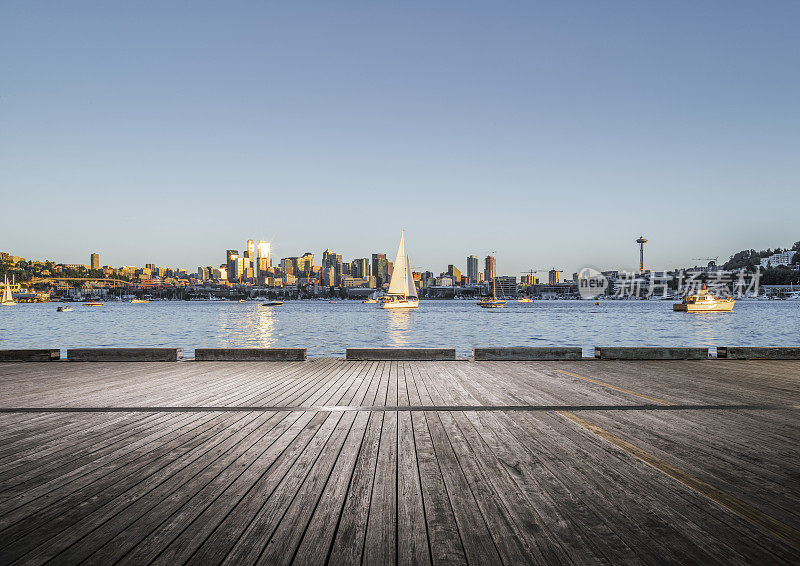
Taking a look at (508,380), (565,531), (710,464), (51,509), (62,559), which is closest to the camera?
(62,559)

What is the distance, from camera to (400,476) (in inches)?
166

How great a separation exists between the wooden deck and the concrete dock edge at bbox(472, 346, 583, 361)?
4.21m

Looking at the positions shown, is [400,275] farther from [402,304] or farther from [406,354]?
[406,354]

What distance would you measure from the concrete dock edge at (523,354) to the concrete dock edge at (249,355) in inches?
200

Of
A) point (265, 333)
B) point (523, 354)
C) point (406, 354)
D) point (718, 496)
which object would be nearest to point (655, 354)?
point (523, 354)

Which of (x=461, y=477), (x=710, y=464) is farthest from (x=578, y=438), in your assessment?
(x=461, y=477)

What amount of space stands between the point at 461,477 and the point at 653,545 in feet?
5.30

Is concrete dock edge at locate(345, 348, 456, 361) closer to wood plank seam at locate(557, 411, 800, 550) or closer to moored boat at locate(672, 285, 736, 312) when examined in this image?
wood plank seam at locate(557, 411, 800, 550)

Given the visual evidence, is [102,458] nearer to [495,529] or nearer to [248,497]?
[248,497]

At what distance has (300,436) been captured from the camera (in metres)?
5.50

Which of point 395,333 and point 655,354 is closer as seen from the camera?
point 655,354

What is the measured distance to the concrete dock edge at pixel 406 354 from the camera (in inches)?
504

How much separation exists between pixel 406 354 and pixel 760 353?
9859 mm

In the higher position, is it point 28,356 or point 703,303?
point 28,356
